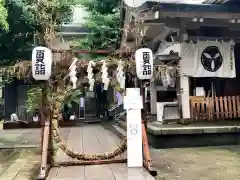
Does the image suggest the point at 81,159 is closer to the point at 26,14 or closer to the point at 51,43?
the point at 51,43

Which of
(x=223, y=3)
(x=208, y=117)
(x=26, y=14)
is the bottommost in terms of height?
(x=208, y=117)

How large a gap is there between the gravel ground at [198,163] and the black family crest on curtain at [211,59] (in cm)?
324

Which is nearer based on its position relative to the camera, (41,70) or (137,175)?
(137,175)

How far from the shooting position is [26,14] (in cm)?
1557

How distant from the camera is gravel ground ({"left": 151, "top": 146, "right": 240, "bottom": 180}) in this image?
660cm

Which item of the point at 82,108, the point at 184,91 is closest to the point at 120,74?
the point at 184,91

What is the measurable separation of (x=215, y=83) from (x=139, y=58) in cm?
626

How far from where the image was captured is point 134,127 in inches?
300

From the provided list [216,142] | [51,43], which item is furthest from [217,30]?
[51,43]

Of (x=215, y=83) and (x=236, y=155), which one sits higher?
(x=215, y=83)

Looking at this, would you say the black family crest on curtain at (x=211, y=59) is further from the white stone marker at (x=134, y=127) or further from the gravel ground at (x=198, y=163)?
the white stone marker at (x=134, y=127)

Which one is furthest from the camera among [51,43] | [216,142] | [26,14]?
[26,14]

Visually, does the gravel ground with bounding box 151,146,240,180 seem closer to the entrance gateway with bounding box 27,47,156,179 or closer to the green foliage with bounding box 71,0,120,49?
the entrance gateway with bounding box 27,47,156,179

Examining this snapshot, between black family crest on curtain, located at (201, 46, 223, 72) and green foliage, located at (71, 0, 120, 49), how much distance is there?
624 cm
